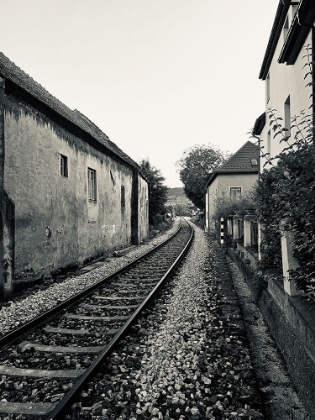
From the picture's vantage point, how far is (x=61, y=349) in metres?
4.38

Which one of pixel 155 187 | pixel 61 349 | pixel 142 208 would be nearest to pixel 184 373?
pixel 61 349

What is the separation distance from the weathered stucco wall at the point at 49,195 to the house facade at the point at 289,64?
570 centimetres

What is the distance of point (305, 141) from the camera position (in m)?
3.86

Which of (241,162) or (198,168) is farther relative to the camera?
(198,168)

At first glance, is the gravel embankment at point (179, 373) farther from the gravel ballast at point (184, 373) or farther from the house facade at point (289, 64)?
the house facade at point (289, 64)

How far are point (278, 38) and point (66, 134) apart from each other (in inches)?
383

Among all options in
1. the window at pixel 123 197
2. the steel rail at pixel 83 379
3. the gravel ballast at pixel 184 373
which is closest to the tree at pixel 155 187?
the window at pixel 123 197

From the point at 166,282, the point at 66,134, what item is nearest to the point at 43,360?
the point at 166,282

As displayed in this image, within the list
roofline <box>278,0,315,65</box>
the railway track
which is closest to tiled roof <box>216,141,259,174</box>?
roofline <box>278,0,315,65</box>

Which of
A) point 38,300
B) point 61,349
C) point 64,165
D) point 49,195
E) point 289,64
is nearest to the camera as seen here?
point 61,349

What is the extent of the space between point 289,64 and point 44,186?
896 cm

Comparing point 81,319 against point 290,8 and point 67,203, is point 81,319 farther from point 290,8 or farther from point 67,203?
point 290,8

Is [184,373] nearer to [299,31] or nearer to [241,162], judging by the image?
[299,31]

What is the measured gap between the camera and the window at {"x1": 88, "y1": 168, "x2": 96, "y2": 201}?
533 inches
